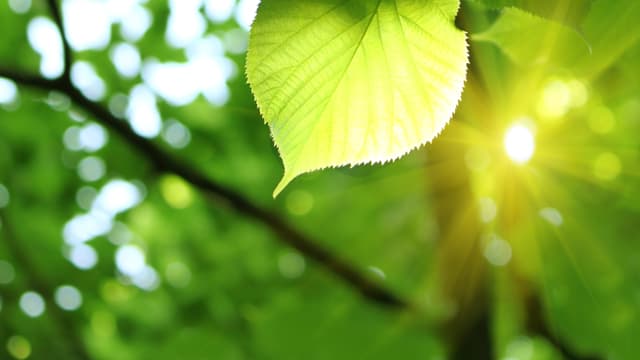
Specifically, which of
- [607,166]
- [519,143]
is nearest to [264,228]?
[519,143]

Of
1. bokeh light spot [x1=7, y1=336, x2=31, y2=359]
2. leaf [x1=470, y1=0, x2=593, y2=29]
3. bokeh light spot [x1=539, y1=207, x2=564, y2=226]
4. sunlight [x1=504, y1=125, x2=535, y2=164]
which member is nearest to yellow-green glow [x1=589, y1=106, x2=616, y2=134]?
sunlight [x1=504, y1=125, x2=535, y2=164]

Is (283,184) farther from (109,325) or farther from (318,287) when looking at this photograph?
(109,325)

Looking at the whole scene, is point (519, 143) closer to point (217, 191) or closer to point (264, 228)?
point (264, 228)

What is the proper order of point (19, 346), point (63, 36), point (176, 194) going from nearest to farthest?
point (63, 36) → point (19, 346) → point (176, 194)

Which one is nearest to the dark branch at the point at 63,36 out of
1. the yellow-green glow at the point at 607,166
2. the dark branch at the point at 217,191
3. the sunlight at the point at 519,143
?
the dark branch at the point at 217,191

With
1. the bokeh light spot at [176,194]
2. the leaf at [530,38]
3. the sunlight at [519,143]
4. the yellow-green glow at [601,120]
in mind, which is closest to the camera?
the leaf at [530,38]

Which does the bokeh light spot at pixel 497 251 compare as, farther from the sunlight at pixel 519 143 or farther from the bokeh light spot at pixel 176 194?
the bokeh light spot at pixel 176 194

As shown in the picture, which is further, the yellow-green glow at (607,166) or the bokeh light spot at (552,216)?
the yellow-green glow at (607,166)
